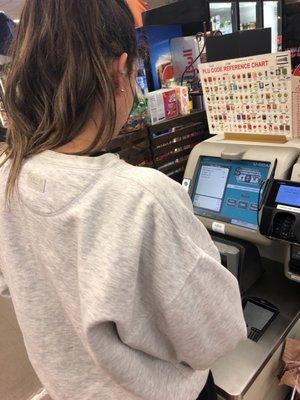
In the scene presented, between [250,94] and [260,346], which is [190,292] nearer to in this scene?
[260,346]

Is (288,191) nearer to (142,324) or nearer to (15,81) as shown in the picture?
(142,324)

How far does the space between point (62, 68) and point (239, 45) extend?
0.88 m

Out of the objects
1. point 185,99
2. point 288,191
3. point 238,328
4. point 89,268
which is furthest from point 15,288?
point 185,99

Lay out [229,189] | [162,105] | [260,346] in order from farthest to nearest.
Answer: [162,105] → [229,189] → [260,346]

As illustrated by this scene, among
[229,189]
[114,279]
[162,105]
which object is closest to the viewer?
[114,279]

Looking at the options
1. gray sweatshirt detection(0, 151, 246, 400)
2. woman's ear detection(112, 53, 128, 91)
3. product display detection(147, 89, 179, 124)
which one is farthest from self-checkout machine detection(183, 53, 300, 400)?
woman's ear detection(112, 53, 128, 91)

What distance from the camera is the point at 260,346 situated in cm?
109

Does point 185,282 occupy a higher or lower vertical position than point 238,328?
higher

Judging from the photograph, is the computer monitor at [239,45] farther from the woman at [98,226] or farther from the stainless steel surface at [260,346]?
the stainless steel surface at [260,346]

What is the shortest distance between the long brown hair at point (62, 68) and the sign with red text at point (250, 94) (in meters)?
0.64

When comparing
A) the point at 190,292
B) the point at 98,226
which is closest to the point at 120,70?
the point at 98,226

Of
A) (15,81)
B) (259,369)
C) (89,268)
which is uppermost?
(15,81)

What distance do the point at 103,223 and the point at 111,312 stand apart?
0.14 metres

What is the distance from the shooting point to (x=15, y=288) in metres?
0.70
